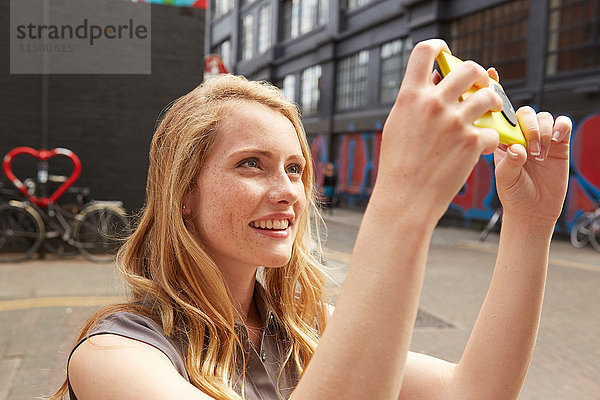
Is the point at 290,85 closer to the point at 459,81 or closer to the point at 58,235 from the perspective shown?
the point at 58,235

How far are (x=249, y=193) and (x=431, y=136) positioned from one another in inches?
23.2

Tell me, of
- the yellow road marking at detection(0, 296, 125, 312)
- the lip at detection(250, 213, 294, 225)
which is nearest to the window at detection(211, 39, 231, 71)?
the yellow road marking at detection(0, 296, 125, 312)

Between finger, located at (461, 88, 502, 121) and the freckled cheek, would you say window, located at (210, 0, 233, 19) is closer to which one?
the freckled cheek

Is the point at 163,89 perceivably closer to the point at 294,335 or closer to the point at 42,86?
the point at 42,86

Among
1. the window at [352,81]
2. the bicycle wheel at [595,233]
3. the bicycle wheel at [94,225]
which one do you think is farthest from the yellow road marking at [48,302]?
the window at [352,81]

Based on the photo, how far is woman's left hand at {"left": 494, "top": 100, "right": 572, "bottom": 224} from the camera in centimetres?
128

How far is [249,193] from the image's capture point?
1354 mm

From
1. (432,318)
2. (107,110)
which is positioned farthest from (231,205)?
(107,110)

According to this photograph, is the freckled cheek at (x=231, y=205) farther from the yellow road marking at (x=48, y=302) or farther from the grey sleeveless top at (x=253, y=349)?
the yellow road marking at (x=48, y=302)

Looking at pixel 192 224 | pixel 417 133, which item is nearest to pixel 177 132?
pixel 192 224

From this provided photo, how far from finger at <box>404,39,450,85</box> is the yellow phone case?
5 cm

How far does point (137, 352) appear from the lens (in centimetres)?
117

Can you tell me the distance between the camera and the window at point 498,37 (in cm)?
1527

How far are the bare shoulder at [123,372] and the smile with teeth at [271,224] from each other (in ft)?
1.17
